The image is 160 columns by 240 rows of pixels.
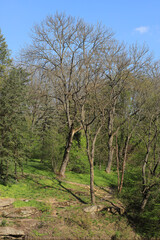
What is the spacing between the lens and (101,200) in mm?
15430

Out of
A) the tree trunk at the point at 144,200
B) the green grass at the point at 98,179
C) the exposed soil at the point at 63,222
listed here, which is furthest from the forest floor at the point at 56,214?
the green grass at the point at 98,179

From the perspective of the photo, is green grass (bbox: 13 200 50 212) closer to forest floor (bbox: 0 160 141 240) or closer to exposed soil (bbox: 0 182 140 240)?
→ forest floor (bbox: 0 160 141 240)

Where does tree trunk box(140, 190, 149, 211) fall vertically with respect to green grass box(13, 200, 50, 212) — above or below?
above

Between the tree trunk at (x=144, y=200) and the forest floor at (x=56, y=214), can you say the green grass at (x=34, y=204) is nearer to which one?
the forest floor at (x=56, y=214)

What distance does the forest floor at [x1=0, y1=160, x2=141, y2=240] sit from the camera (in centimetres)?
1034

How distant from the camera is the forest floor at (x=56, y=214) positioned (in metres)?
10.3

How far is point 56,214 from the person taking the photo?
12203 mm

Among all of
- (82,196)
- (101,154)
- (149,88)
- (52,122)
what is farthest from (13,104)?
(101,154)

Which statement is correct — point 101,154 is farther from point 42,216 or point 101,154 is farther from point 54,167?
point 42,216

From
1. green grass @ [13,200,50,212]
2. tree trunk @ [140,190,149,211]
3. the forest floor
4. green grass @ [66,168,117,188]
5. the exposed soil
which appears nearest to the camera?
the exposed soil

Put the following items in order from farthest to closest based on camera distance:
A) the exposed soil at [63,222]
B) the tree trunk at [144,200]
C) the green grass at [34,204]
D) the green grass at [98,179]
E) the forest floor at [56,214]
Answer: the green grass at [98,179] < the tree trunk at [144,200] < the green grass at [34,204] < the forest floor at [56,214] < the exposed soil at [63,222]

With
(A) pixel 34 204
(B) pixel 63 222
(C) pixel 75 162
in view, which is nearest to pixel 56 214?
(B) pixel 63 222

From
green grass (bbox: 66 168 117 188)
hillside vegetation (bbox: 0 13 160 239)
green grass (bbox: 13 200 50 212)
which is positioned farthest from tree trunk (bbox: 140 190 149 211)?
green grass (bbox: 13 200 50 212)

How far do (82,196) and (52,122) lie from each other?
12.0 m
